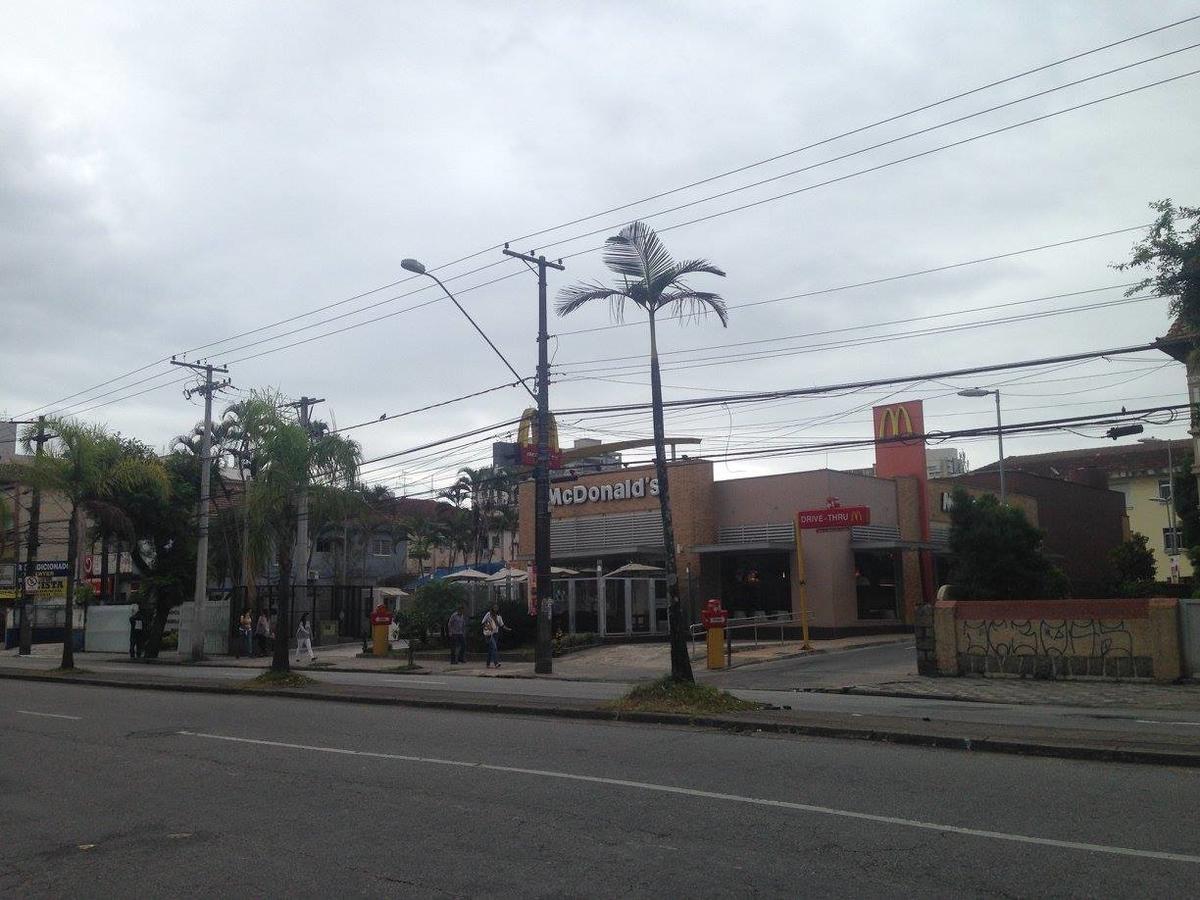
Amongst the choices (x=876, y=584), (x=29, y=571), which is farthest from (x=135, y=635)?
(x=876, y=584)

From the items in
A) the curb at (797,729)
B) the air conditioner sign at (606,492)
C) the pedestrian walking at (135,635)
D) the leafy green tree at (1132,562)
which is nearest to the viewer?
the curb at (797,729)

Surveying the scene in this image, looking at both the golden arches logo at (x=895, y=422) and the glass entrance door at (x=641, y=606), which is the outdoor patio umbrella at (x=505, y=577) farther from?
the golden arches logo at (x=895, y=422)

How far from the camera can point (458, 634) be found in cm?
3080

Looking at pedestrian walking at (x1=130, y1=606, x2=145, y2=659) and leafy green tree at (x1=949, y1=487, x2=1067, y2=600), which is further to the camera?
pedestrian walking at (x1=130, y1=606, x2=145, y2=659)

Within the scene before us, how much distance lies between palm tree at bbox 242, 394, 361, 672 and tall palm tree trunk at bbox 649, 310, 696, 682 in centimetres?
967

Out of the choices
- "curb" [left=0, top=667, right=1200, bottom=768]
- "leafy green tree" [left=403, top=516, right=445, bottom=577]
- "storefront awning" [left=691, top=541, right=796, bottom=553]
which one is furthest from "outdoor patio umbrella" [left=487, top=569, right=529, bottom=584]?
"leafy green tree" [left=403, top=516, right=445, bottom=577]

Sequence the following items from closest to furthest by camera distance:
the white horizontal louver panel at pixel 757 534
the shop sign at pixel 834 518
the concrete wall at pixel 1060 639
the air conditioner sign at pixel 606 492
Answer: the concrete wall at pixel 1060 639
the shop sign at pixel 834 518
the white horizontal louver panel at pixel 757 534
the air conditioner sign at pixel 606 492

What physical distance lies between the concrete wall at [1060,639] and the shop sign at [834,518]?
6.53 m

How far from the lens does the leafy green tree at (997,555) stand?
96.8 feet

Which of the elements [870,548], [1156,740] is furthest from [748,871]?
[870,548]

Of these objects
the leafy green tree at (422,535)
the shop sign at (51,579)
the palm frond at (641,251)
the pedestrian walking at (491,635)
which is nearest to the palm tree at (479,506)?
the leafy green tree at (422,535)

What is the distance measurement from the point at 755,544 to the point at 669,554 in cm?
1997

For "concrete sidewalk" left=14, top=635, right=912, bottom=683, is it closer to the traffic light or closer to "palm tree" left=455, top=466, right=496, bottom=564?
the traffic light

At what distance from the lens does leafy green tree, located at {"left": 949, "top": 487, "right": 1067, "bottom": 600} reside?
29516mm
